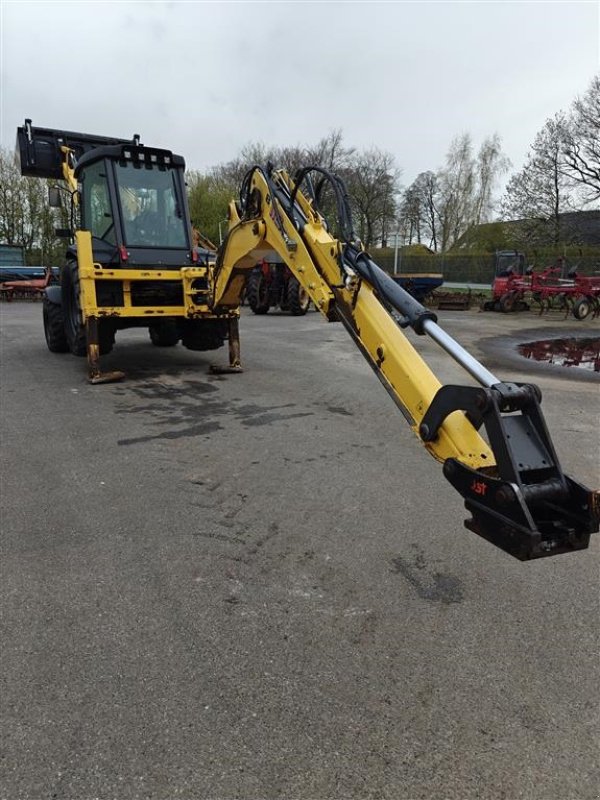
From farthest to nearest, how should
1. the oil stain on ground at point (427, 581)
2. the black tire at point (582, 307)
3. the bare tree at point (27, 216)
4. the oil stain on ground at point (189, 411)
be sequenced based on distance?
1. the bare tree at point (27, 216)
2. the black tire at point (582, 307)
3. the oil stain on ground at point (189, 411)
4. the oil stain on ground at point (427, 581)

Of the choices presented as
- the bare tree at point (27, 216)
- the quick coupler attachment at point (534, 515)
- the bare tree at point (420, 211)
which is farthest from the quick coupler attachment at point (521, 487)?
the bare tree at point (420, 211)

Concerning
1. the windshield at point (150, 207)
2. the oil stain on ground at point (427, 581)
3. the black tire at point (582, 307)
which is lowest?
the oil stain on ground at point (427, 581)

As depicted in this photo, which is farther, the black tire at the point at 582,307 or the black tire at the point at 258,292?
the black tire at the point at 582,307

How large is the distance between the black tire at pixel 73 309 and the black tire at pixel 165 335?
1.32 metres

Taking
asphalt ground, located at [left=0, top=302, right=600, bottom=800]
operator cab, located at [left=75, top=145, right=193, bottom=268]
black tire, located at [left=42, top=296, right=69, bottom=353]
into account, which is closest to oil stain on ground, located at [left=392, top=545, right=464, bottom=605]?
asphalt ground, located at [left=0, top=302, right=600, bottom=800]

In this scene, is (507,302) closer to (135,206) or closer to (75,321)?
(135,206)

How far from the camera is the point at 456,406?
8.68 ft

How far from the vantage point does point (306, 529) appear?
12.8 feet

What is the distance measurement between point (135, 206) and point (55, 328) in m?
3.09

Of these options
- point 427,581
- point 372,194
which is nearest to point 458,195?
point 372,194

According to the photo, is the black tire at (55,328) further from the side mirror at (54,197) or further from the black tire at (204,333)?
the black tire at (204,333)

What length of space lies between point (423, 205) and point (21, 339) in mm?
47028

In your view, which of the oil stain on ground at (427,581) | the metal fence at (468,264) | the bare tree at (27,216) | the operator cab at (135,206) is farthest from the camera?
the bare tree at (27,216)

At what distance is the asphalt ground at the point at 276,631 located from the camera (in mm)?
2078
